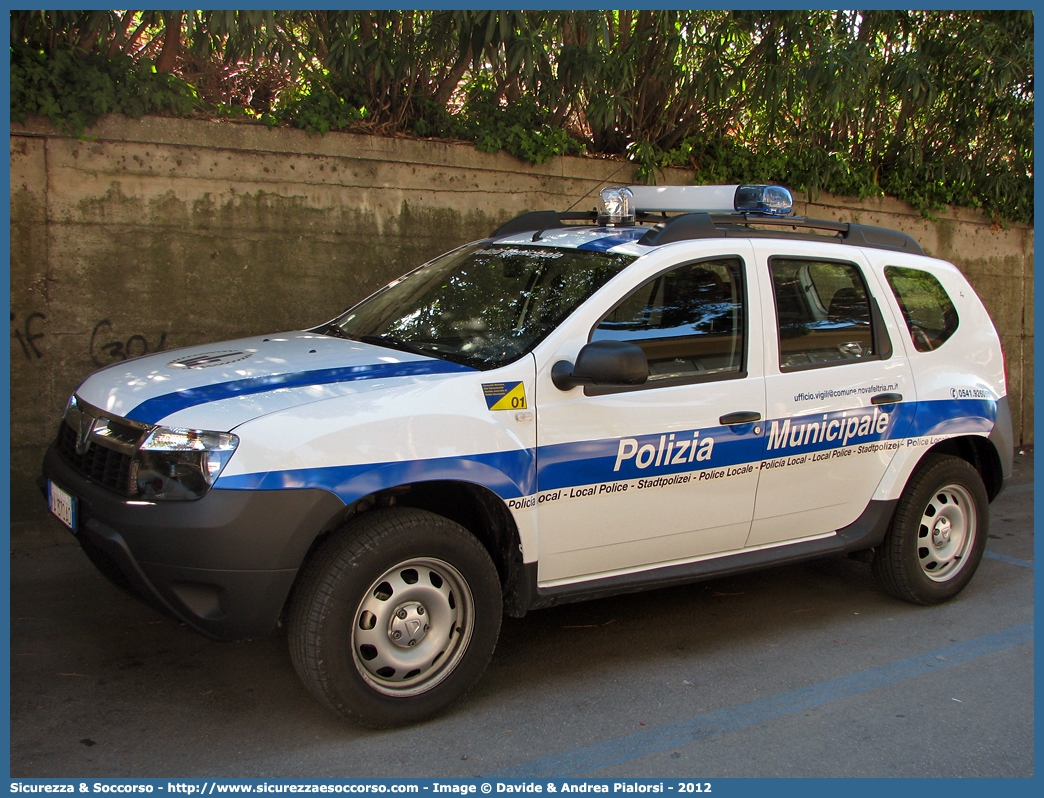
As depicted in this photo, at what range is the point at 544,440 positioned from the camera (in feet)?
11.5

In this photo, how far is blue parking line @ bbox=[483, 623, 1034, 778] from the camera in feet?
10.5

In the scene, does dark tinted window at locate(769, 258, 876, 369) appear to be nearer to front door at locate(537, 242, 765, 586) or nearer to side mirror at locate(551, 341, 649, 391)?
front door at locate(537, 242, 765, 586)

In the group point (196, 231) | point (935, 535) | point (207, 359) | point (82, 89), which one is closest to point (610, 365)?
point (207, 359)

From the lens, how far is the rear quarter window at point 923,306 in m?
4.69

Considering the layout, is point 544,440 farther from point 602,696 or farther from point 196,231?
point 196,231

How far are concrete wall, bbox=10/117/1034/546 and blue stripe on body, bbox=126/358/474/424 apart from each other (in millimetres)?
2812

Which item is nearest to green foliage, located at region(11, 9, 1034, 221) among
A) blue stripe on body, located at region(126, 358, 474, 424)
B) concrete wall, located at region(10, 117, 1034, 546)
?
concrete wall, located at region(10, 117, 1034, 546)

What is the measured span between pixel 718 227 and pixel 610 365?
4.23 ft

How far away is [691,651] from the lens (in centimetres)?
421

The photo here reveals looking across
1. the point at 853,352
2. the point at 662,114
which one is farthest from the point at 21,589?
the point at 662,114

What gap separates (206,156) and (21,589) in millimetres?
2921

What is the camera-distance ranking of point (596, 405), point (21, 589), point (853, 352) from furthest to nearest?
point (21, 589) < point (853, 352) < point (596, 405)

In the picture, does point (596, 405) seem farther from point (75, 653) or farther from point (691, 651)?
point (75, 653)

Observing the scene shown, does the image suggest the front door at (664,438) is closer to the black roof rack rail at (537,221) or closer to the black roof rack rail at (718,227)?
the black roof rack rail at (718,227)
